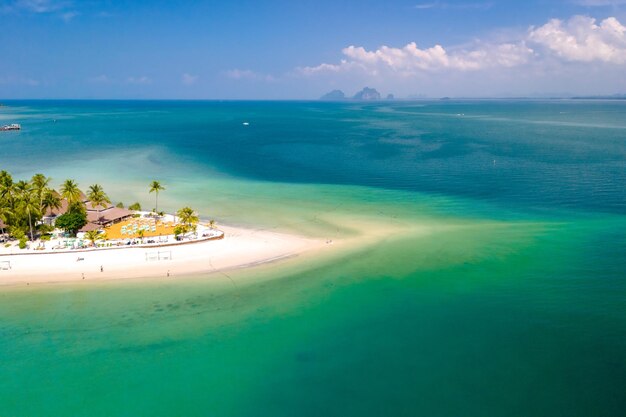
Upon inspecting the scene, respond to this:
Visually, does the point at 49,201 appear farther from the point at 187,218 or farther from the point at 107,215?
the point at 187,218

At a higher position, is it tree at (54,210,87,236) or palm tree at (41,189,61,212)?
palm tree at (41,189,61,212)

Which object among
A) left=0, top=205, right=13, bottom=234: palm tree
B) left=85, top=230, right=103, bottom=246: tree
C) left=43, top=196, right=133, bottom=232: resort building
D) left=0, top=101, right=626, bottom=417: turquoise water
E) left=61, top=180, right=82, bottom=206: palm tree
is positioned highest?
left=61, top=180, right=82, bottom=206: palm tree

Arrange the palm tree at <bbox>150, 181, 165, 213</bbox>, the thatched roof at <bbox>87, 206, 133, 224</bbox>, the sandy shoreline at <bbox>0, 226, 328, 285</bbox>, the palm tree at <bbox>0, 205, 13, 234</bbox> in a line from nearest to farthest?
1. the sandy shoreline at <bbox>0, 226, 328, 285</bbox>
2. the palm tree at <bbox>0, 205, 13, 234</bbox>
3. the thatched roof at <bbox>87, 206, 133, 224</bbox>
4. the palm tree at <bbox>150, 181, 165, 213</bbox>

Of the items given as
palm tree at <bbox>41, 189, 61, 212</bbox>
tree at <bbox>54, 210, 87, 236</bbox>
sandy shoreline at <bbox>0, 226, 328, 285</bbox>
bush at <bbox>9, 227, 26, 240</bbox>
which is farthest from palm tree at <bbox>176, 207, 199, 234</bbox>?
bush at <bbox>9, 227, 26, 240</bbox>

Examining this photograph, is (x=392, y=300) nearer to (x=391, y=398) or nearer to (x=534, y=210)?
(x=391, y=398)

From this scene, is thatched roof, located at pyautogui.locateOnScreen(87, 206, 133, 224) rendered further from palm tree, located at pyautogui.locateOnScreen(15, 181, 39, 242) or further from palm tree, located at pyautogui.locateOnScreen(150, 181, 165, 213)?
palm tree, located at pyautogui.locateOnScreen(15, 181, 39, 242)

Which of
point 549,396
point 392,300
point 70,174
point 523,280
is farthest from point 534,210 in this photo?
point 70,174

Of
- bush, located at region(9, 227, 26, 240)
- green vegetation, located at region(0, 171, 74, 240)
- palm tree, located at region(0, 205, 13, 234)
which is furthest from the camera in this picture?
green vegetation, located at region(0, 171, 74, 240)

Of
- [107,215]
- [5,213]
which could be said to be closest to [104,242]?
[107,215]

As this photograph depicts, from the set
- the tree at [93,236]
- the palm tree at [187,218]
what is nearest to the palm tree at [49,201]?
the tree at [93,236]
